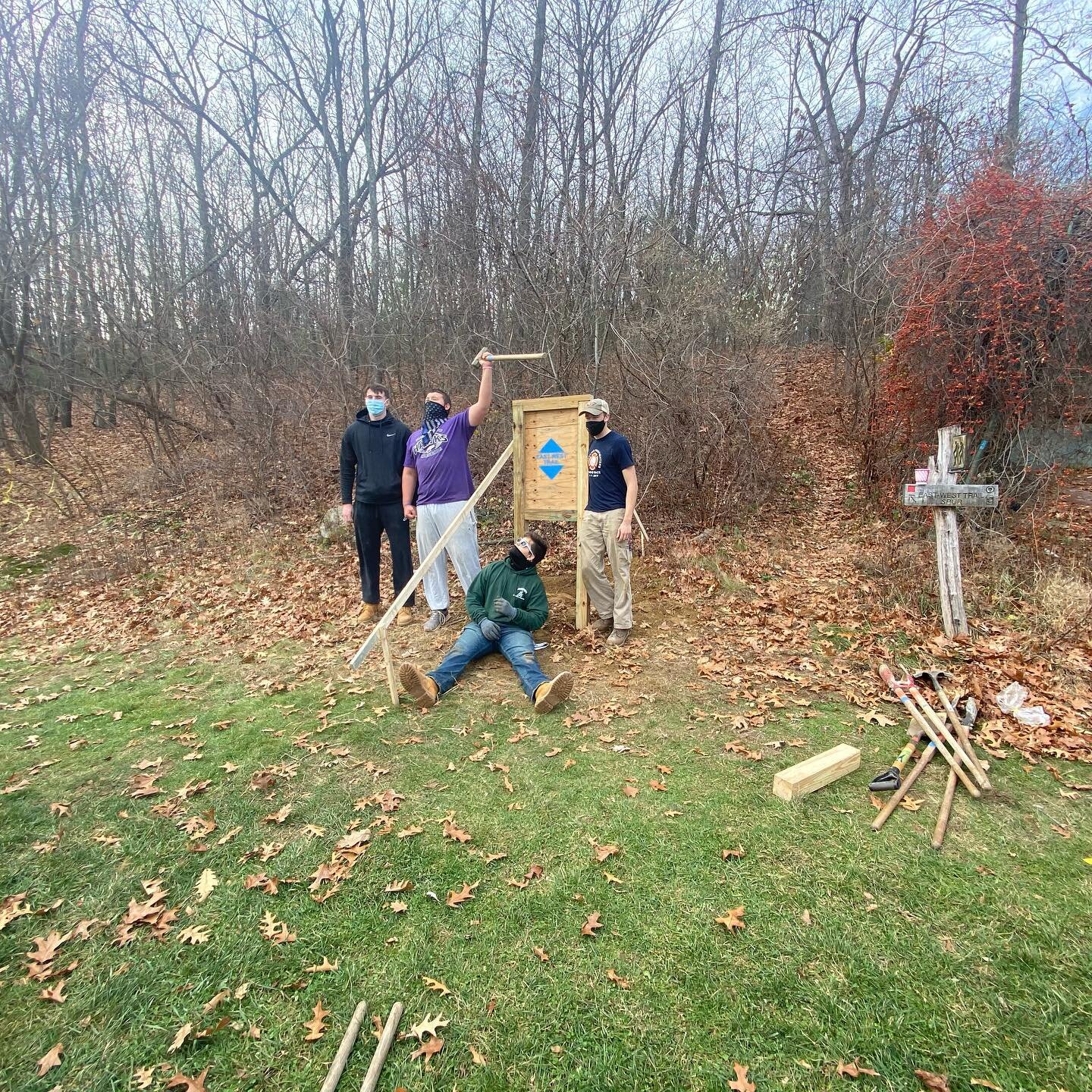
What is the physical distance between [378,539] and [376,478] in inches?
27.3

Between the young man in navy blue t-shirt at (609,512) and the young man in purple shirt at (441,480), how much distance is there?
1132 mm

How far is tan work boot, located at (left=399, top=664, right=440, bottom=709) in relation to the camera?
179 inches

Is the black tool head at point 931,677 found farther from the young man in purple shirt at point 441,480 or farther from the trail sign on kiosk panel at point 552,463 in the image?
the young man in purple shirt at point 441,480

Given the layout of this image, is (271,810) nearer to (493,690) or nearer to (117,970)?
(117,970)

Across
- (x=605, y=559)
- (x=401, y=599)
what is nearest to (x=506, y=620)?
(x=401, y=599)

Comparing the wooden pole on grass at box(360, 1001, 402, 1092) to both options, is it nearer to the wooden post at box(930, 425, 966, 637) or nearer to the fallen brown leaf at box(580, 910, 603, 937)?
the fallen brown leaf at box(580, 910, 603, 937)

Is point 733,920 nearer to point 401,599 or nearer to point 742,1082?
point 742,1082

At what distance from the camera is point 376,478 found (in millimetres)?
6188

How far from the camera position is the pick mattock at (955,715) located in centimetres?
355

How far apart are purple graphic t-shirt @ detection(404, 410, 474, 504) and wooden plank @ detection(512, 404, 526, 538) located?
0.56 m

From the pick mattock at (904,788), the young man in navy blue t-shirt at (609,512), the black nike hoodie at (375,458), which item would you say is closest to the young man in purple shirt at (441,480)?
the black nike hoodie at (375,458)

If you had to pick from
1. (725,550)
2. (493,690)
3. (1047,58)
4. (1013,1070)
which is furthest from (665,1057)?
(1047,58)

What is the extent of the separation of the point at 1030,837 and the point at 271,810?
431 centimetres

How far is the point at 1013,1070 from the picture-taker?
6.86 ft
